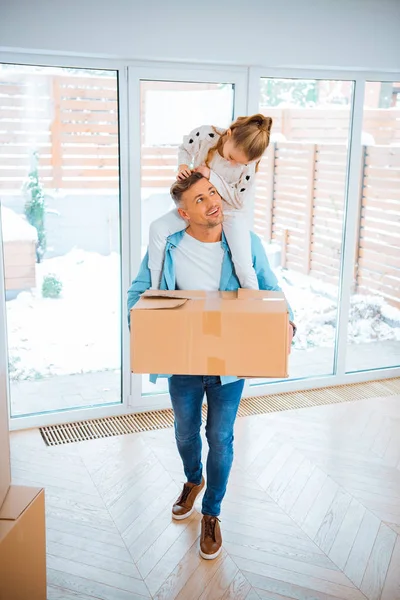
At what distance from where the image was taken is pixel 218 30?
3.22 m

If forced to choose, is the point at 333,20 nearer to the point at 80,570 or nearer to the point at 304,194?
the point at 304,194

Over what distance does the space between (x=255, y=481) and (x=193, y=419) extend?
2.16ft

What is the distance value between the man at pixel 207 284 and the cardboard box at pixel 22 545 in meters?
0.61

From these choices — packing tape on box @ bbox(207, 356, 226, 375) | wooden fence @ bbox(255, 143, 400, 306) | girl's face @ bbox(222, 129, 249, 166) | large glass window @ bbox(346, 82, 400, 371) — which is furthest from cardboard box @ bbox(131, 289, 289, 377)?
large glass window @ bbox(346, 82, 400, 371)

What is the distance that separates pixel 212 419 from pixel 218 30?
76.0 inches

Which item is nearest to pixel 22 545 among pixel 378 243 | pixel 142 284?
pixel 142 284

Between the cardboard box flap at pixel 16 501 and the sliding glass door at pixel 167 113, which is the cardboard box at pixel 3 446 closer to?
the cardboard box flap at pixel 16 501

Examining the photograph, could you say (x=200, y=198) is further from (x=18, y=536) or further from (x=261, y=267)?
(x=18, y=536)

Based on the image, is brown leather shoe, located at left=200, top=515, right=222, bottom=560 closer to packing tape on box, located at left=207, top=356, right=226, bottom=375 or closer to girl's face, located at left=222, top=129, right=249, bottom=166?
packing tape on box, located at left=207, top=356, right=226, bottom=375

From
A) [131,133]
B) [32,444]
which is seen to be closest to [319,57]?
[131,133]

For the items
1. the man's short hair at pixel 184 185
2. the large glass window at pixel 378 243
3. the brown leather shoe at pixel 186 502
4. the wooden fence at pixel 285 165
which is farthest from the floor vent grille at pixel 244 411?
the man's short hair at pixel 184 185

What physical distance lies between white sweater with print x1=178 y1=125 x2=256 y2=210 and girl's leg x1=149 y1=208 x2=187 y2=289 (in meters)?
0.18

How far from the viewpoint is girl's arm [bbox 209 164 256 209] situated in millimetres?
2234

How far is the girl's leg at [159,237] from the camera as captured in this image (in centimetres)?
222
